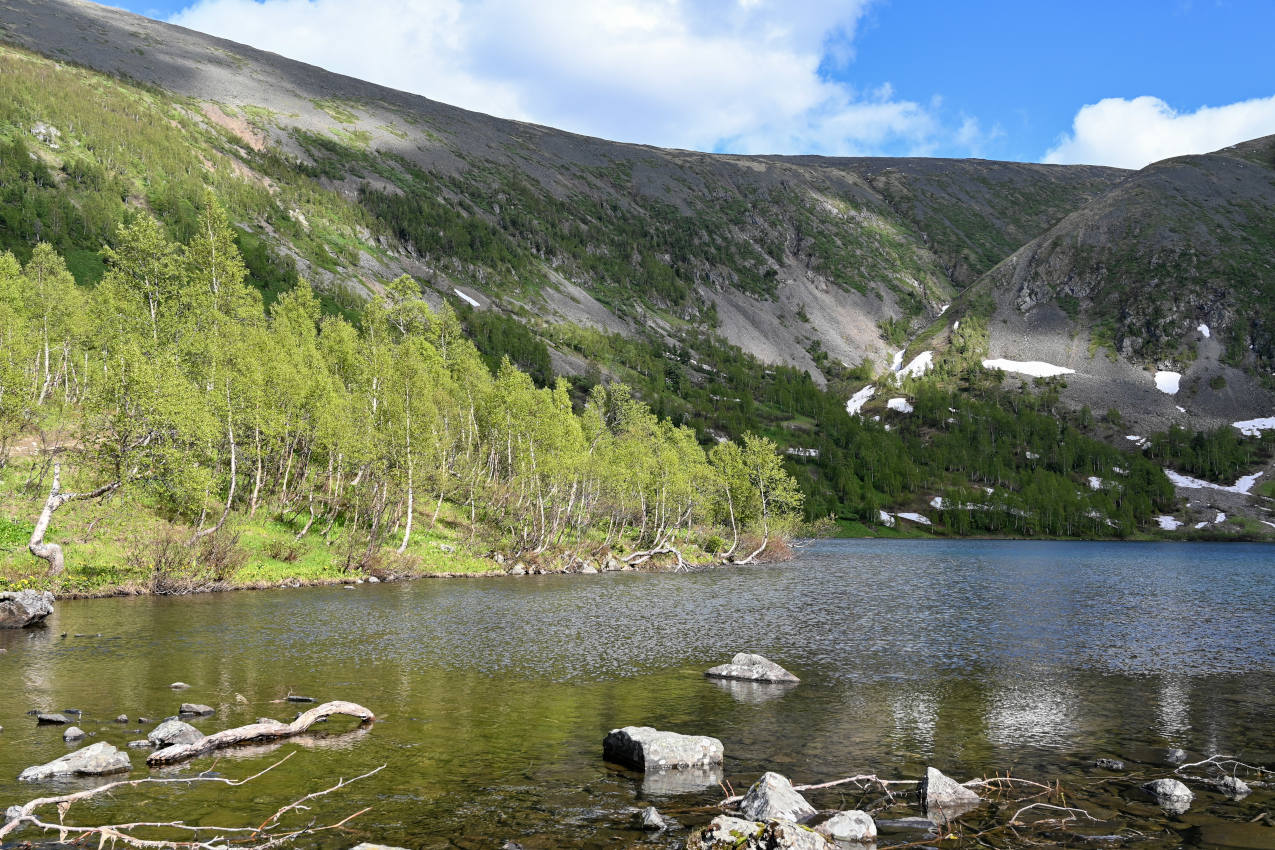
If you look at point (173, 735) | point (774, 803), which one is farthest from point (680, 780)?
point (173, 735)

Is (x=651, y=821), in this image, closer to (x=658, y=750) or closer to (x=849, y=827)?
(x=849, y=827)

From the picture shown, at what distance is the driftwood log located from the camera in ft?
67.0

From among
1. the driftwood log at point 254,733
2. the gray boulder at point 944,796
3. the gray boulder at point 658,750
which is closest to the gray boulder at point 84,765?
the driftwood log at point 254,733

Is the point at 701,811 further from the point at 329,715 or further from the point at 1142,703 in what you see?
the point at 1142,703

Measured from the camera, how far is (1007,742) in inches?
953

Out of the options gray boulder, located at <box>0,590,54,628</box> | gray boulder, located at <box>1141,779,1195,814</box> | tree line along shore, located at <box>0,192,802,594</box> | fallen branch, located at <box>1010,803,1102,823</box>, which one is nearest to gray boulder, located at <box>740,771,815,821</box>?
fallen branch, located at <box>1010,803,1102,823</box>

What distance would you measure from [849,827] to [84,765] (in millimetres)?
18865

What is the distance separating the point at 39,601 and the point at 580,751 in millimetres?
36393

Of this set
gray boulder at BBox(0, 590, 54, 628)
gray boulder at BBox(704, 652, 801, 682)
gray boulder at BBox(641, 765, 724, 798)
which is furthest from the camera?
gray boulder at BBox(0, 590, 54, 628)

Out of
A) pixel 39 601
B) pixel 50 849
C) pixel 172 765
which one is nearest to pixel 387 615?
pixel 39 601

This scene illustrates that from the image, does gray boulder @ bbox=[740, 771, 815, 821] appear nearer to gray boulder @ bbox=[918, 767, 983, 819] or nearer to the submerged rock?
the submerged rock

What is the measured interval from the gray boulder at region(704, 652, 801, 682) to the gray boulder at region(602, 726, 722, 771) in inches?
460

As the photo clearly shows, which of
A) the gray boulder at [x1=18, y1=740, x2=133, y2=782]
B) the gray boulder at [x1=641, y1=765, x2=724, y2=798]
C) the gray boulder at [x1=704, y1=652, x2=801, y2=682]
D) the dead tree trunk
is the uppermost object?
the dead tree trunk

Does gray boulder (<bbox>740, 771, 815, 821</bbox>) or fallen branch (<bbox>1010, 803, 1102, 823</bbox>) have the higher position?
gray boulder (<bbox>740, 771, 815, 821</bbox>)
